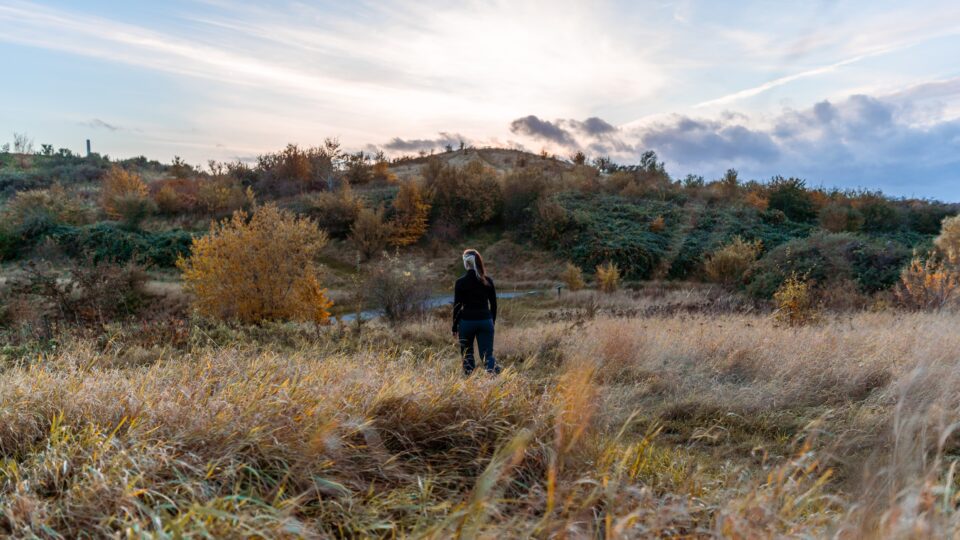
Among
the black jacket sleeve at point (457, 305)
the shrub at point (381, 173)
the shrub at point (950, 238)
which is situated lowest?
the black jacket sleeve at point (457, 305)

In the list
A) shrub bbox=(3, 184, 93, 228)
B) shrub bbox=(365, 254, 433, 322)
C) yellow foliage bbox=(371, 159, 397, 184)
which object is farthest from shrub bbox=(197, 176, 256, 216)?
shrub bbox=(365, 254, 433, 322)

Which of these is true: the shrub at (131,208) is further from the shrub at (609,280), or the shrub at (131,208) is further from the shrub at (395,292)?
the shrub at (609,280)

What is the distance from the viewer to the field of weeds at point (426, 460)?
2.25 meters

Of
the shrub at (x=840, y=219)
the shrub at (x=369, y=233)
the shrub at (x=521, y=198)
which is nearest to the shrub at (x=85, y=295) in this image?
the shrub at (x=369, y=233)

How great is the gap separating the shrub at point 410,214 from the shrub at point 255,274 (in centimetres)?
1706

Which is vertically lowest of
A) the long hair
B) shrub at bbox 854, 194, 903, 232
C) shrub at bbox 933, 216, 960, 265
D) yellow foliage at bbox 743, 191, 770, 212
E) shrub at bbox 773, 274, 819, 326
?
shrub at bbox 773, 274, 819, 326

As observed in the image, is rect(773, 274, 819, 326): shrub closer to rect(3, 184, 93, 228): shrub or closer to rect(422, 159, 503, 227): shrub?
rect(422, 159, 503, 227): shrub

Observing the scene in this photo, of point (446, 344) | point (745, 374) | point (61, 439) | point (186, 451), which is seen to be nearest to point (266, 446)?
point (186, 451)

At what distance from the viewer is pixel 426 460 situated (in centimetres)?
328

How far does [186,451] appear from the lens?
2.77 metres

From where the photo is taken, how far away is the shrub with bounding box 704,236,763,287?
23.8m

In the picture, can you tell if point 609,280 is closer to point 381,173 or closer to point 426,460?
point 426,460

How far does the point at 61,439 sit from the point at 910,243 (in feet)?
118

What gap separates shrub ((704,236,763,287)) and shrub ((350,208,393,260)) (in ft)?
53.4
